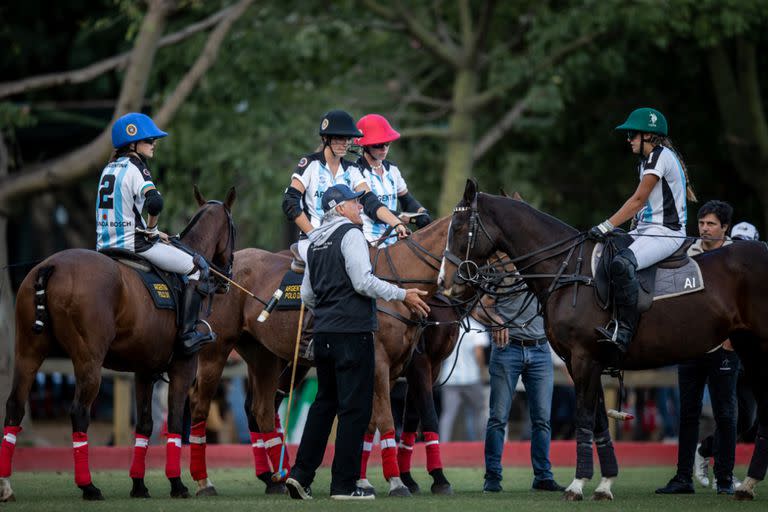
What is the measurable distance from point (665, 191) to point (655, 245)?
0.49m

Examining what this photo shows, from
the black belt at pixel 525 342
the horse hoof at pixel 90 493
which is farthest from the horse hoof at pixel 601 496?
the horse hoof at pixel 90 493

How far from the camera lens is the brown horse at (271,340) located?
10.7m

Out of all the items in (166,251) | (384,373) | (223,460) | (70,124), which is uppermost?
(70,124)

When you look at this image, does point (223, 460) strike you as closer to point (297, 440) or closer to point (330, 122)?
point (297, 440)

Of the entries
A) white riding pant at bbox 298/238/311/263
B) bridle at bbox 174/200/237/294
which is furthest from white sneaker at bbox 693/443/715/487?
bridle at bbox 174/200/237/294

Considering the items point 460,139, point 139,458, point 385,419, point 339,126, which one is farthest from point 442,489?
point 460,139

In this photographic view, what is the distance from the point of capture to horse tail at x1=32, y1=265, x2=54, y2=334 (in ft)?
33.0

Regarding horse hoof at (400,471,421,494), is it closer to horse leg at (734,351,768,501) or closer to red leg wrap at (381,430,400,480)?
red leg wrap at (381,430,400,480)

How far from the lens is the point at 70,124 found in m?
23.5

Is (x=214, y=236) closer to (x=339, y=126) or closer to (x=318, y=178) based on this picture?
(x=318, y=178)

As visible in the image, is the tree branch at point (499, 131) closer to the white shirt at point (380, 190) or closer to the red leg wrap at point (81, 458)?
the white shirt at point (380, 190)

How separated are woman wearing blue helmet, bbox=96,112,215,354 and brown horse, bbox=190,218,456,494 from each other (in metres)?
0.90

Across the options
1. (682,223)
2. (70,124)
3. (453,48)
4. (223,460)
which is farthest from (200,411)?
(70,124)

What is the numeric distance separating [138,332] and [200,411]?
4.47 feet
